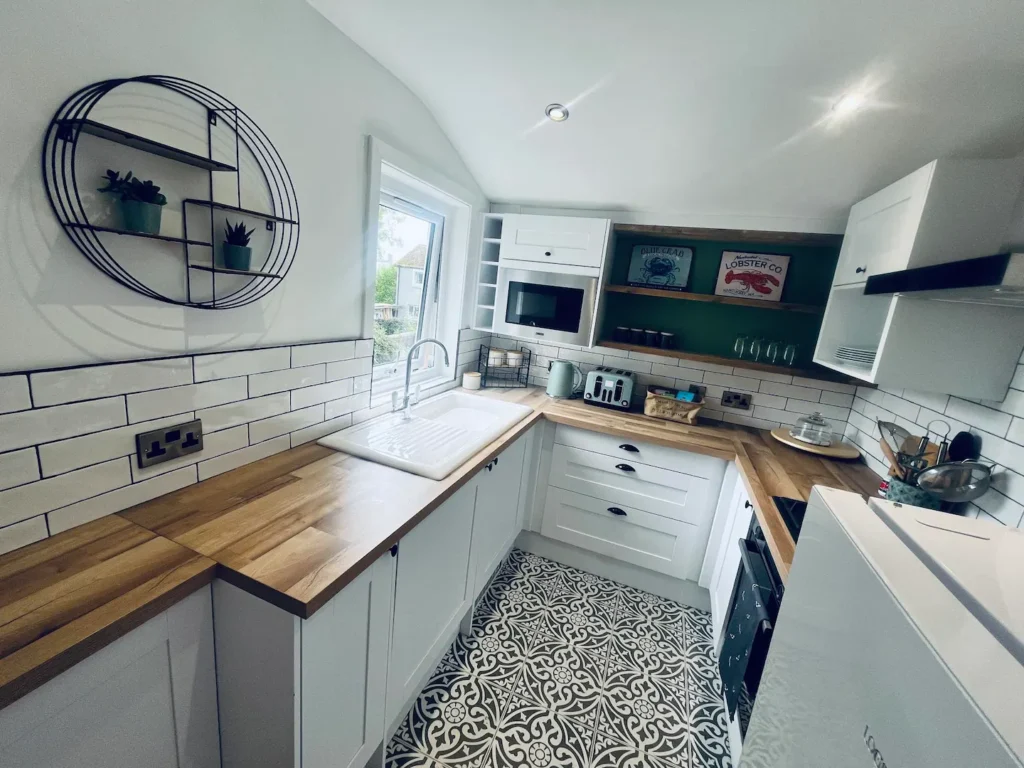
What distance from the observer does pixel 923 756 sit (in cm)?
41

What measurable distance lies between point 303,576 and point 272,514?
0.28 meters

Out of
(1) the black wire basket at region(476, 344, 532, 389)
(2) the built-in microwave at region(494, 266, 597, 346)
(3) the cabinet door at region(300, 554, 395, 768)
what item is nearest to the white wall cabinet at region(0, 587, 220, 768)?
(3) the cabinet door at region(300, 554, 395, 768)

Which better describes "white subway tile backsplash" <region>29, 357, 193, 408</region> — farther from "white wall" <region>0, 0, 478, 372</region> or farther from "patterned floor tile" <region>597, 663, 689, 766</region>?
"patterned floor tile" <region>597, 663, 689, 766</region>

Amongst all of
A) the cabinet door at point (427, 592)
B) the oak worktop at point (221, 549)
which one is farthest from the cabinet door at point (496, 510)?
the oak worktop at point (221, 549)

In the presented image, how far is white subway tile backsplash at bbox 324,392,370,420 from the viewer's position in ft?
5.25

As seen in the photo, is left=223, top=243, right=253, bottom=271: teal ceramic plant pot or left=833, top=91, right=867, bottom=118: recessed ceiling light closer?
left=223, top=243, right=253, bottom=271: teal ceramic plant pot

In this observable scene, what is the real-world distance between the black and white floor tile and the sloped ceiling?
2131 millimetres

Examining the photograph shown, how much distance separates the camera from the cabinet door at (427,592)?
4.04 feet

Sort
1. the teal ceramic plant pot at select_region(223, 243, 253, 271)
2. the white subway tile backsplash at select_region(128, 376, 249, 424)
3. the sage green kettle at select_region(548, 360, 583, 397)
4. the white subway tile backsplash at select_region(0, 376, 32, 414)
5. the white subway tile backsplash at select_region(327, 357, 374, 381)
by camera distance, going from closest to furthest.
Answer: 1. the white subway tile backsplash at select_region(0, 376, 32, 414)
2. the white subway tile backsplash at select_region(128, 376, 249, 424)
3. the teal ceramic plant pot at select_region(223, 243, 253, 271)
4. the white subway tile backsplash at select_region(327, 357, 374, 381)
5. the sage green kettle at select_region(548, 360, 583, 397)

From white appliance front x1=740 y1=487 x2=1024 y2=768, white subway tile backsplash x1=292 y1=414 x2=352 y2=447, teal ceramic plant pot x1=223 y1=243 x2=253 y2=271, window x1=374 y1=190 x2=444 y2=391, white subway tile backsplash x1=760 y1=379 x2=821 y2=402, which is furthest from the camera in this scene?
white subway tile backsplash x1=760 y1=379 x2=821 y2=402

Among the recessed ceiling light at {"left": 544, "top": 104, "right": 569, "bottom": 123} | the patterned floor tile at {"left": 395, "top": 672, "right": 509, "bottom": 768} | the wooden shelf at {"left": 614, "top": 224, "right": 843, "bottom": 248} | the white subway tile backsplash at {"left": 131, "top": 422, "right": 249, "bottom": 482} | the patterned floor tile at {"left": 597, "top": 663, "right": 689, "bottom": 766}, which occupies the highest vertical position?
the recessed ceiling light at {"left": 544, "top": 104, "right": 569, "bottom": 123}

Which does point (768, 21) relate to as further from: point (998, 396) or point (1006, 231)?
point (998, 396)

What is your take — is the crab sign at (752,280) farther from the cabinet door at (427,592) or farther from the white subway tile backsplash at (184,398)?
the white subway tile backsplash at (184,398)

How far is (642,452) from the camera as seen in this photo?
2.13 meters
